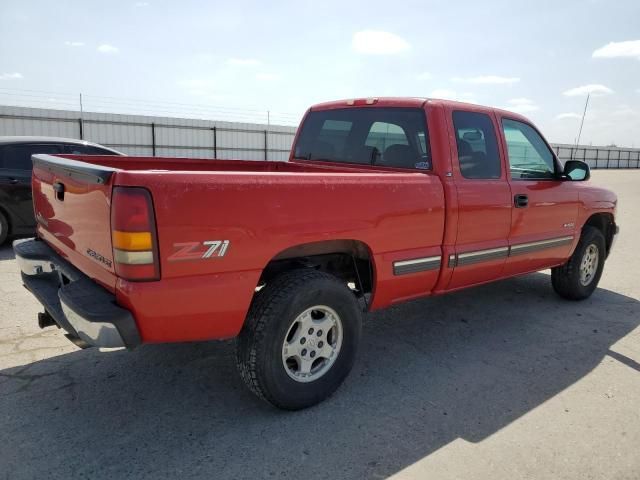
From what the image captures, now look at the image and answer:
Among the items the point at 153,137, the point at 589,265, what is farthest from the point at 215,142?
the point at 589,265

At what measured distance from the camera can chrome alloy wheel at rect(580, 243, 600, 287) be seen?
5367mm

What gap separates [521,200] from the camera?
420cm

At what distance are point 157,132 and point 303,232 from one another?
19945 mm

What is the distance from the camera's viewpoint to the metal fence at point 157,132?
58.8 feet

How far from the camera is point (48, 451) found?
2572mm

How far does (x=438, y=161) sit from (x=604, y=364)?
6.55ft

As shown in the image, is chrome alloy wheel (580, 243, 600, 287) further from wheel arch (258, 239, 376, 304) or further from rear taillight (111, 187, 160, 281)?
rear taillight (111, 187, 160, 281)

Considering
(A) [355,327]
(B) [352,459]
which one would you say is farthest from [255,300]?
(B) [352,459]

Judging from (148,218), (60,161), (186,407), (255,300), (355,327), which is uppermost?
(60,161)

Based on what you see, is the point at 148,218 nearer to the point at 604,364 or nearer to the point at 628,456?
the point at 628,456

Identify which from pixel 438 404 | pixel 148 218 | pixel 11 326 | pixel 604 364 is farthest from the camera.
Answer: pixel 11 326

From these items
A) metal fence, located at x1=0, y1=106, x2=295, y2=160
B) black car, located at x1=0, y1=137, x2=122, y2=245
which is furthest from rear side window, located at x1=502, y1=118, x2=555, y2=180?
metal fence, located at x1=0, y1=106, x2=295, y2=160

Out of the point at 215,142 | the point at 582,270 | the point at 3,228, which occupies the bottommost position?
the point at 3,228

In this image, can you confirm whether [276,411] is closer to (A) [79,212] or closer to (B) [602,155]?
(A) [79,212]
